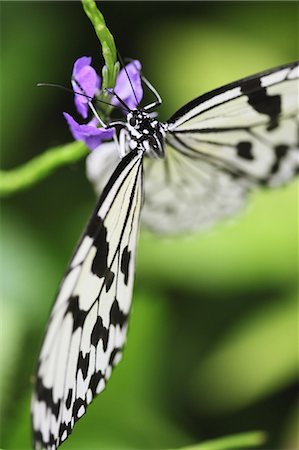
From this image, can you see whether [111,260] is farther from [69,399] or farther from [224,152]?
[224,152]

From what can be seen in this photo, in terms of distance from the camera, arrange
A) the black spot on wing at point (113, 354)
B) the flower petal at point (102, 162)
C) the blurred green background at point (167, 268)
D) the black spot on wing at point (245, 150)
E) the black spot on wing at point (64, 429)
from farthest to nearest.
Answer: the blurred green background at point (167, 268) < the black spot on wing at point (245, 150) < the flower petal at point (102, 162) < the black spot on wing at point (113, 354) < the black spot on wing at point (64, 429)

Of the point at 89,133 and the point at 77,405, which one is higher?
the point at 89,133

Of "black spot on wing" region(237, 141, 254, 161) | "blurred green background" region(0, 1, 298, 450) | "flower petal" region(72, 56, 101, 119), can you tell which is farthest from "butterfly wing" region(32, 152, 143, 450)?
"blurred green background" region(0, 1, 298, 450)

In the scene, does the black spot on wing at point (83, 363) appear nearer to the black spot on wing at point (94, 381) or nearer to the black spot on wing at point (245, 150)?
the black spot on wing at point (94, 381)

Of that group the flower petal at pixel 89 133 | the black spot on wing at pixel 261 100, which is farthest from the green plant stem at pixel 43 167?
the black spot on wing at pixel 261 100

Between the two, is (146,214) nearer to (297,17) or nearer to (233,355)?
(233,355)

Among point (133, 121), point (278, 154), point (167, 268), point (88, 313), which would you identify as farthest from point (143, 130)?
point (167, 268)
